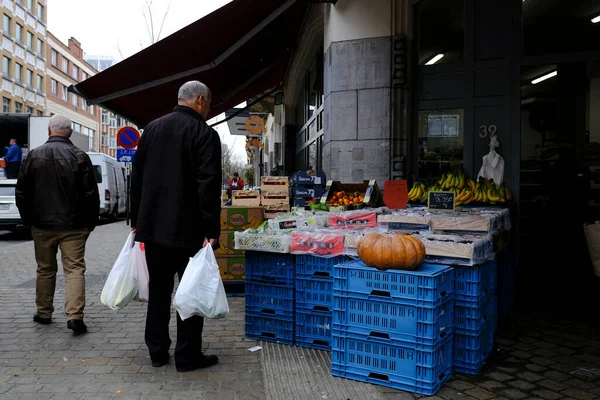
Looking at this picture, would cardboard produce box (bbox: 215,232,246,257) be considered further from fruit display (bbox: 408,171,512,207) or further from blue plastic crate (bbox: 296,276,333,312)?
fruit display (bbox: 408,171,512,207)

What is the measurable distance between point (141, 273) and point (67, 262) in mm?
1236

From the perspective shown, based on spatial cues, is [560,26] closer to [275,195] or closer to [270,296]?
[275,195]

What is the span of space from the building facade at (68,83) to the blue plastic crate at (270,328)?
51.4m

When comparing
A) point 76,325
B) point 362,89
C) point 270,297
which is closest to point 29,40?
point 362,89

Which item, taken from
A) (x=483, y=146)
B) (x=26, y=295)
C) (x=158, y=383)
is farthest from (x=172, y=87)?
(x=158, y=383)

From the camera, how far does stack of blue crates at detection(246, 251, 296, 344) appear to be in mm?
4395

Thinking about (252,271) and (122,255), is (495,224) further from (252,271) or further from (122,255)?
Result: (122,255)

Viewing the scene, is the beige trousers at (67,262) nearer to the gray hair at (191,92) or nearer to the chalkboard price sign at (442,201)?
the gray hair at (191,92)

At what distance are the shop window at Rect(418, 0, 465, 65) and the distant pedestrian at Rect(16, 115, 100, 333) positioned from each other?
206 inches

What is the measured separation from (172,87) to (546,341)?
7.49 meters

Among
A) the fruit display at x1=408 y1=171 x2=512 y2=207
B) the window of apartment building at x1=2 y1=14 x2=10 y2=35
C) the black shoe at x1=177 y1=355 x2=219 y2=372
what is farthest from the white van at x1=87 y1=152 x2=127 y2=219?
the window of apartment building at x1=2 y1=14 x2=10 y2=35

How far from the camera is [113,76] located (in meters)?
8.07

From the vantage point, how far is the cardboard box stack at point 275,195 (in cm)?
680

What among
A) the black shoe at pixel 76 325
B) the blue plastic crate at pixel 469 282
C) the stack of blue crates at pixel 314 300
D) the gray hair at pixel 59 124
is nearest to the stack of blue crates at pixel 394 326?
the blue plastic crate at pixel 469 282
